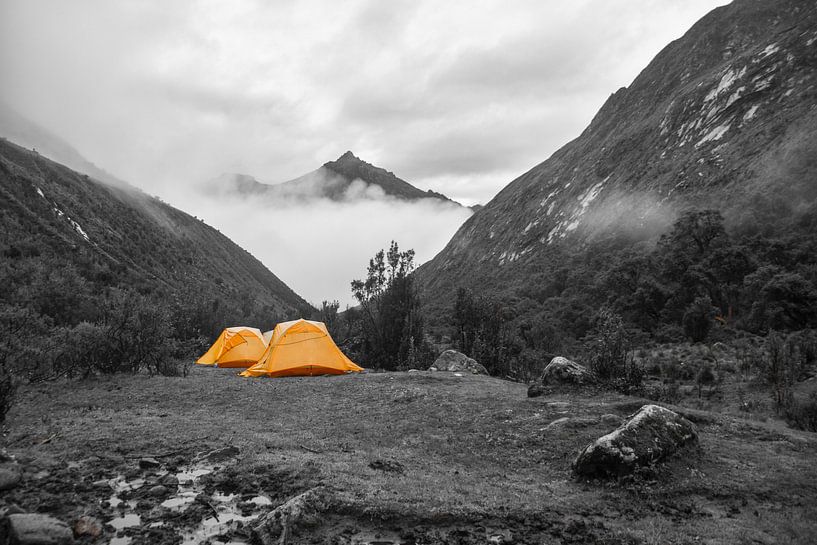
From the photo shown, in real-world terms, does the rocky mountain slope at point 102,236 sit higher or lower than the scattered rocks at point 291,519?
higher

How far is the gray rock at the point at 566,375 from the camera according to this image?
11.9 meters

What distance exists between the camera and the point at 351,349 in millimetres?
27516

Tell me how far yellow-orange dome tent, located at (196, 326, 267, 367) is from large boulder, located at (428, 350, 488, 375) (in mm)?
9297

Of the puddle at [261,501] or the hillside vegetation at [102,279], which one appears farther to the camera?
the hillside vegetation at [102,279]

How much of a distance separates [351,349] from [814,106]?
→ 5685 cm

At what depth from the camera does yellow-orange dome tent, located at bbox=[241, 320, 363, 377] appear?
18094mm

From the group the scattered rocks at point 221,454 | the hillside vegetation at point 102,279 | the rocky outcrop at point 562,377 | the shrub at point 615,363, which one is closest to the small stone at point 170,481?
the scattered rocks at point 221,454

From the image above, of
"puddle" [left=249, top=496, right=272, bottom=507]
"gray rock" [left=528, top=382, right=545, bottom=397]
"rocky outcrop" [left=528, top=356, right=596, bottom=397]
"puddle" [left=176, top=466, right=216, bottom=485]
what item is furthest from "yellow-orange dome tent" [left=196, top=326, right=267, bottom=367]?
"puddle" [left=249, top=496, right=272, bottom=507]

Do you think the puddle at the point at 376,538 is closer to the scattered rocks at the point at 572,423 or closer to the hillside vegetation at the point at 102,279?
the scattered rocks at the point at 572,423

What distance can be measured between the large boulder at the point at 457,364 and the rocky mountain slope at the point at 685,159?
38.7m

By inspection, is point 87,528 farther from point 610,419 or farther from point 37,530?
point 610,419

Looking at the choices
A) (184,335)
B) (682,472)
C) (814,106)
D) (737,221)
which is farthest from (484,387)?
(814,106)

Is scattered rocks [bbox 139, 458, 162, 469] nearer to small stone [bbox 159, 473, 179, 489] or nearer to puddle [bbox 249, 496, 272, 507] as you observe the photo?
small stone [bbox 159, 473, 179, 489]

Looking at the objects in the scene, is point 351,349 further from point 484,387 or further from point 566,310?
point 566,310
